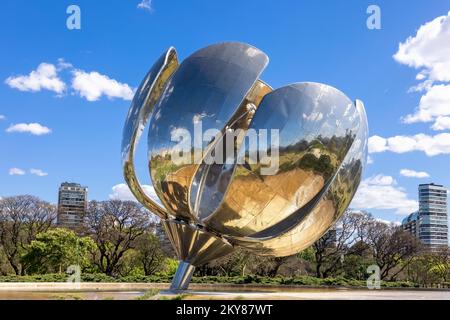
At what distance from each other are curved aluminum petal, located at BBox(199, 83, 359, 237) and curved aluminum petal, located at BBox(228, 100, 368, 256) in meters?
0.53

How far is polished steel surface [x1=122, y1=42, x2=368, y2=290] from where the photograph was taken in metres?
15.3

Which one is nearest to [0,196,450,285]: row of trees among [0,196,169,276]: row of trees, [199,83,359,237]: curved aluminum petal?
[0,196,169,276]: row of trees

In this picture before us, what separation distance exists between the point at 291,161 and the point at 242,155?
4.26 feet

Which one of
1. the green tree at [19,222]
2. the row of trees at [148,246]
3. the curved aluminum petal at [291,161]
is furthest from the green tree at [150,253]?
the curved aluminum petal at [291,161]

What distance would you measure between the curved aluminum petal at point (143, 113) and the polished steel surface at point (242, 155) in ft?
0.16

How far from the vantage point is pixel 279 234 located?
16.3m

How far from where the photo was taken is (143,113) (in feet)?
58.1

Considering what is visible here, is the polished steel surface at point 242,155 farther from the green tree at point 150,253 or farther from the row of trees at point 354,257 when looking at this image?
the green tree at point 150,253

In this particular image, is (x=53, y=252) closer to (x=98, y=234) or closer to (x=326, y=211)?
(x=98, y=234)

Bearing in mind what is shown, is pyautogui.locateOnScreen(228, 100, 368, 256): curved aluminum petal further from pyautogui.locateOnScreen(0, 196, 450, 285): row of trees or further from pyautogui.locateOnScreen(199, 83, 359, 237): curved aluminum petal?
pyautogui.locateOnScreen(0, 196, 450, 285): row of trees
